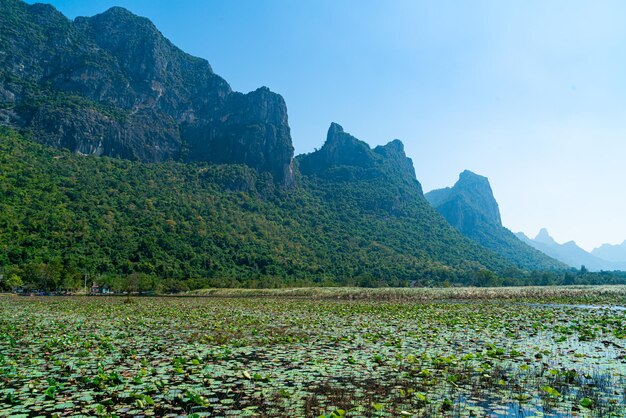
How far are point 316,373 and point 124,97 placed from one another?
158 metres

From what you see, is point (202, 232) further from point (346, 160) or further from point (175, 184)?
point (346, 160)

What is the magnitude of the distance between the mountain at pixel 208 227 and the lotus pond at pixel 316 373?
54.5m

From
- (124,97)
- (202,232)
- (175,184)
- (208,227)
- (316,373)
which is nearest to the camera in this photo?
(316,373)

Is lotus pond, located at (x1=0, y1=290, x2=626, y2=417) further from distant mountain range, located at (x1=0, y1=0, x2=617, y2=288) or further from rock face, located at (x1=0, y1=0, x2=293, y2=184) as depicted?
rock face, located at (x1=0, y1=0, x2=293, y2=184)

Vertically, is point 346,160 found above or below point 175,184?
above

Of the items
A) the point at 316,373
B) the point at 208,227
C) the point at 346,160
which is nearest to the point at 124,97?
the point at 208,227

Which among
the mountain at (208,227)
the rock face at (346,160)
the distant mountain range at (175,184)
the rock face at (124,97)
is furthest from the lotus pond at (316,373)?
the rock face at (346,160)

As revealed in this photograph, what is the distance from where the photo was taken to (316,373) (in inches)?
377

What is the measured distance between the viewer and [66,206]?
256 ft

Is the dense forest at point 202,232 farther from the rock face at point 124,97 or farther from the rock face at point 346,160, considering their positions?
the rock face at point 346,160

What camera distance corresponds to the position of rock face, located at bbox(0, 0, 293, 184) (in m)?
117

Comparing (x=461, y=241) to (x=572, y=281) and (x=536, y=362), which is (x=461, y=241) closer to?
(x=572, y=281)

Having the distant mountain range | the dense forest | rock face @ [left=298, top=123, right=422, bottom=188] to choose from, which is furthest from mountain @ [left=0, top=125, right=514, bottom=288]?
rock face @ [left=298, top=123, right=422, bottom=188]

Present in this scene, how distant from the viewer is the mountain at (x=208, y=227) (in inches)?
2766
